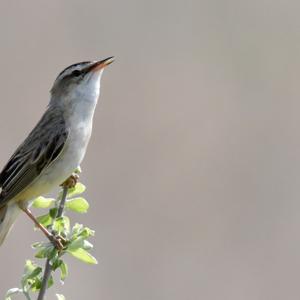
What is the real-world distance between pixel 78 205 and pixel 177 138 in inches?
431

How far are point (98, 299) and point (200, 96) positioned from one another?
574 centimetres

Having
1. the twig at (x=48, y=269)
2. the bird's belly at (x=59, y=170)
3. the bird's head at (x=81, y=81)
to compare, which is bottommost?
the twig at (x=48, y=269)

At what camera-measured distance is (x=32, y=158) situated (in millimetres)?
6762

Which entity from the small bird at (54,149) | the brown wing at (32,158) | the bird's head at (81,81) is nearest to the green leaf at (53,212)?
the small bird at (54,149)

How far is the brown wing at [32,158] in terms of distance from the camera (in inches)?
259

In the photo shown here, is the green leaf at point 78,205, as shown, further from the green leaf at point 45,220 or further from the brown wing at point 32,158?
the brown wing at point 32,158

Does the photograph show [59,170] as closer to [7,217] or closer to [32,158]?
[32,158]

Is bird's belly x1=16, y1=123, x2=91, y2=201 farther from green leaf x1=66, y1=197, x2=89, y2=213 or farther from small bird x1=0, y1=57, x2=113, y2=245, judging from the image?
green leaf x1=66, y1=197, x2=89, y2=213

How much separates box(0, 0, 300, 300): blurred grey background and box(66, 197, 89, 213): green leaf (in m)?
5.81

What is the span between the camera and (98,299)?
1189 cm

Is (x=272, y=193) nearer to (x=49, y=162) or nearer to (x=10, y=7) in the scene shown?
(x=10, y=7)

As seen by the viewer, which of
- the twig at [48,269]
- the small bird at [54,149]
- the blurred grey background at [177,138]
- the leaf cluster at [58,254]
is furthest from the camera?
the blurred grey background at [177,138]

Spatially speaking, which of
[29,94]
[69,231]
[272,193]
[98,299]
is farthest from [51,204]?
[29,94]

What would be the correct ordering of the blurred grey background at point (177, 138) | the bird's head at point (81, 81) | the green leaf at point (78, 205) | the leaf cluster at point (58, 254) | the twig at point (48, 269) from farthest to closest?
the blurred grey background at point (177, 138)
the bird's head at point (81, 81)
the green leaf at point (78, 205)
the leaf cluster at point (58, 254)
the twig at point (48, 269)
